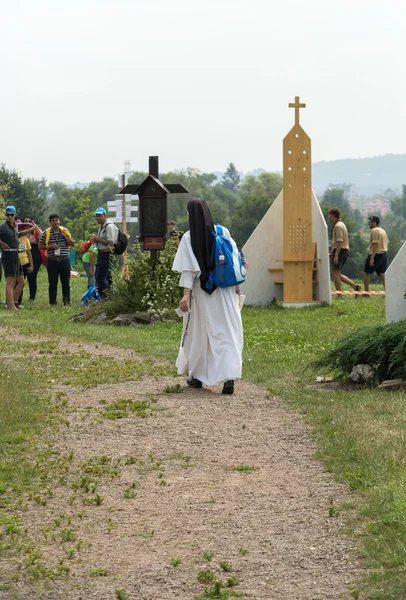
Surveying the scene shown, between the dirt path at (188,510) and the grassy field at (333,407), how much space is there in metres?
0.14

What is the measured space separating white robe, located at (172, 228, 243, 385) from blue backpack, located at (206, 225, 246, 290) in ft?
0.40

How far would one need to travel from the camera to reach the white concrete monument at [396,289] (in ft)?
43.7

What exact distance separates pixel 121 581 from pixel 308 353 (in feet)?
27.2

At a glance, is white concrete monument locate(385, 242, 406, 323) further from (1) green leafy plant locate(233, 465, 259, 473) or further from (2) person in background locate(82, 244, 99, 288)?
(2) person in background locate(82, 244, 99, 288)

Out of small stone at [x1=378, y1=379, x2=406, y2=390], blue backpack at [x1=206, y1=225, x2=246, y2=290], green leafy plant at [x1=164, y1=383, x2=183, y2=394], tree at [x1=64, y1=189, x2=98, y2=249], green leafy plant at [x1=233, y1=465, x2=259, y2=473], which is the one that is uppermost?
tree at [x1=64, y1=189, x2=98, y2=249]

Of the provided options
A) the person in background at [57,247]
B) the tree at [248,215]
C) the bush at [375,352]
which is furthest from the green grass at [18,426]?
the tree at [248,215]

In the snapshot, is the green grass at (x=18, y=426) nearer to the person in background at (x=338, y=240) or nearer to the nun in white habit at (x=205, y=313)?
the nun in white habit at (x=205, y=313)

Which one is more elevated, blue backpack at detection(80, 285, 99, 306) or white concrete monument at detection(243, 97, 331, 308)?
white concrete monument at detection(243, 97, 331, 308)

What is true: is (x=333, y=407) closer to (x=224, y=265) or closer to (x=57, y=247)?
(x=224, y=265)

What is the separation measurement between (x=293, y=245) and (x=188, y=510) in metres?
14.7

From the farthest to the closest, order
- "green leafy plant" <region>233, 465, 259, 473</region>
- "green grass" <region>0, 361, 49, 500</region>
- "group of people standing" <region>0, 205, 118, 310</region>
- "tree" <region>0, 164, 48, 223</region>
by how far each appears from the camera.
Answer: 1. "tree" <region>0, 164, 48, 223</region>
2. "group of people standing" <region>0, 205, 118, 310</region>
3. "green leafy plant" <region>233, 465, 259, 473</region>
4. "green grass" <region>0, 361, 49, 500</region>

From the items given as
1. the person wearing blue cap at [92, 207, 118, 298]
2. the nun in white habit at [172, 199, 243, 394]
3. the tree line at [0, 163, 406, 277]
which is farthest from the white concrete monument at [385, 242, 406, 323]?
the tree line at [0, 163, 406, 277]

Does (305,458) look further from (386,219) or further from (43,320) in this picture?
(386,219)

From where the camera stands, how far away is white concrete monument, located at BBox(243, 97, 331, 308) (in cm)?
2019
